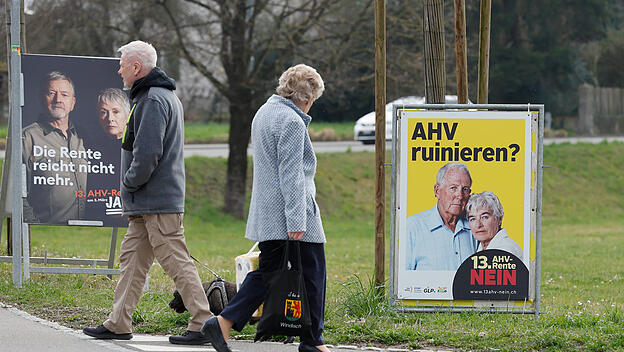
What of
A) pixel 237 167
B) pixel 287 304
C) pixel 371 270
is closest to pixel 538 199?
pixel 287 304

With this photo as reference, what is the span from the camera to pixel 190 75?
84.2ft

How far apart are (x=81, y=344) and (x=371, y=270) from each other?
7.63 metres

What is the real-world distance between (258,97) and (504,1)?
1889 centimetres

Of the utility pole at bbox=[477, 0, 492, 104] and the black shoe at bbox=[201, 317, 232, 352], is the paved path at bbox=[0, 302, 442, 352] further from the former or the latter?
the utility pole at bbox=[477, 0, 492, 104]

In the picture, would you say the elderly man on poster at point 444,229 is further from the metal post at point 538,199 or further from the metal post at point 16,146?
the metal post at point 16,146

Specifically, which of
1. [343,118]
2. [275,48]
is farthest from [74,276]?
[343,118]

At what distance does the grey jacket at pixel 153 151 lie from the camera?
616 cm

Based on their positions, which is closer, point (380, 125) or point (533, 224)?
point (533, 224)

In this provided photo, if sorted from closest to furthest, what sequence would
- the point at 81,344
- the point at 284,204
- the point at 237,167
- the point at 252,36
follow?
the point at 284,204, the point at 81,344, the point at 252,36, the point at 237,167

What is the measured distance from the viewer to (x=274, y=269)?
226 inches

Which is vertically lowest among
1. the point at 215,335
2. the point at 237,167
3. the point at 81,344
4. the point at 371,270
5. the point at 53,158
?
the point at 371,270

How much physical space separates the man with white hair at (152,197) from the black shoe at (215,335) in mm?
467

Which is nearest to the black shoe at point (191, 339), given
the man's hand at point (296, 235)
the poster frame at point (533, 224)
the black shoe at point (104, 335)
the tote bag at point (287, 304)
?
the black shoe at point (104, 335)

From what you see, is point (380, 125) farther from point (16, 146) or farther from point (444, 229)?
point (16, 146)
